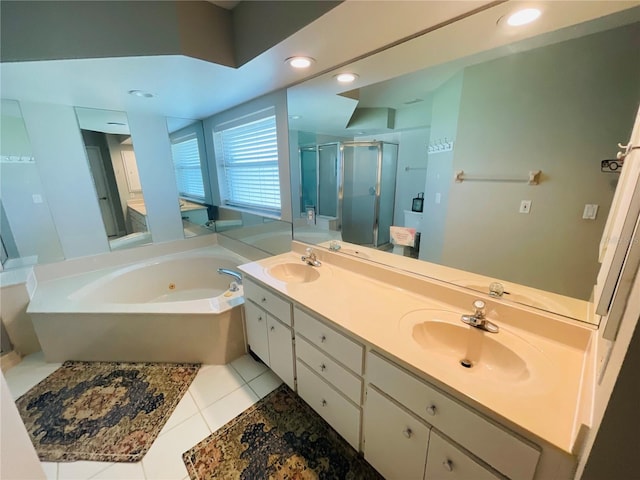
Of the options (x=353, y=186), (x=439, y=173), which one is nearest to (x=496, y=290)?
(x=439, y=173)

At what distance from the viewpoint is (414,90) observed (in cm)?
138

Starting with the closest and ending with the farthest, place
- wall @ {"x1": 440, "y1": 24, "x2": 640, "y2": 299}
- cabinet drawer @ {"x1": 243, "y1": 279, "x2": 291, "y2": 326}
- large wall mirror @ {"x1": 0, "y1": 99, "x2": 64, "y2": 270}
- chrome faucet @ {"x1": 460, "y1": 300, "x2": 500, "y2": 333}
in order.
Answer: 1. wall @ {"x1": 440, "y1": 24, "x2": 640, "y2": 299}
2. chrome faucet @ {"x1": 460, "y1": 300, "x2": 500, "y2": 333}
3. cabinet drawer @ {"x1": 243, "y1": 279, "x2": 291, "y2": 326}
4. large wall mirror @ {"x1": 0, "y1": 99, "x2": 64, "y2": 270}

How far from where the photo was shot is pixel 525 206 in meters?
1.10

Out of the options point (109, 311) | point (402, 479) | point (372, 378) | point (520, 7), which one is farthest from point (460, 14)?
point (109, 311)

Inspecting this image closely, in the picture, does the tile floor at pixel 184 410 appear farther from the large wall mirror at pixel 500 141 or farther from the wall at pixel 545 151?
the wall at pixel 545 151

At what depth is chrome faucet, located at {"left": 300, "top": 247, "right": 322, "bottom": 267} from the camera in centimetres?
182

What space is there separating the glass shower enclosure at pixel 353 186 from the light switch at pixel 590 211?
0.90 meters

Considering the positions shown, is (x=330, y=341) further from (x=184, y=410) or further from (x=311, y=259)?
(x=184, y=410)

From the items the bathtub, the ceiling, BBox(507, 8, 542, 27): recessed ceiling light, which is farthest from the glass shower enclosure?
the bathtub

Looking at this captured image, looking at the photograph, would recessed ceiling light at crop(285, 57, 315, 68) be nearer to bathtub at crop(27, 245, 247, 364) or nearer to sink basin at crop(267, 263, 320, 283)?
sink basin at crop(267, 263, 320, 283)

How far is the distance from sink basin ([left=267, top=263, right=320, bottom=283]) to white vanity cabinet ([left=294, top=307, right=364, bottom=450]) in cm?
49

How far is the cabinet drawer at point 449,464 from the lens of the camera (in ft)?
2.50

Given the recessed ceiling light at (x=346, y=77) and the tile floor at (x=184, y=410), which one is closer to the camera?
the tile floor at (x=184, y=410)

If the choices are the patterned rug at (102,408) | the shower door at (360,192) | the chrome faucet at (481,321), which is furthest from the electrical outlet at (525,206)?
the patterned rug at (102,408)
